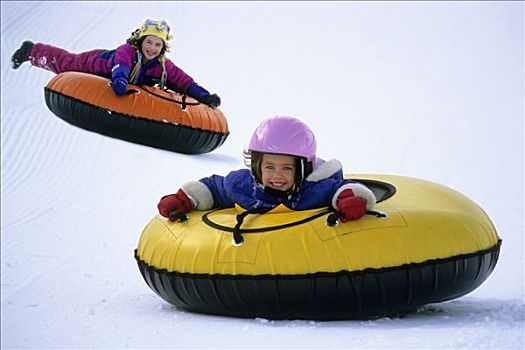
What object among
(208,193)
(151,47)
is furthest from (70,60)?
(208,193)

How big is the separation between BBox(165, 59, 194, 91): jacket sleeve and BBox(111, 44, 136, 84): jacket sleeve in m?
0.49

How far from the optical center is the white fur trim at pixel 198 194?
434 centimetres

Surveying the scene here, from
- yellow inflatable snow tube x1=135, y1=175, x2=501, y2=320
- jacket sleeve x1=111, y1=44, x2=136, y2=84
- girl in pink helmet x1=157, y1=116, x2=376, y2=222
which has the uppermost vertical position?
jacket sleeve x1=111, y1=44, x2=136, y2=84

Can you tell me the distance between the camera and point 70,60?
9234mm

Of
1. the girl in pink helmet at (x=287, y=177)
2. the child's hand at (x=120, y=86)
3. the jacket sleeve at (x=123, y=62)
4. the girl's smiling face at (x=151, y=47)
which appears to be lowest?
the girl in pink helmet at (x=287, y=177)

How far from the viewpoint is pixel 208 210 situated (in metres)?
4.37

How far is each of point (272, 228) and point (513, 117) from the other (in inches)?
307

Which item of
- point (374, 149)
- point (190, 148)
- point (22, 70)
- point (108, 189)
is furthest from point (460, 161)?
point (22, 70)

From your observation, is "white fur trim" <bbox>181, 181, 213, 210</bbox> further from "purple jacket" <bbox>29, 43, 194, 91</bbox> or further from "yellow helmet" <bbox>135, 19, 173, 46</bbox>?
"yellow helmet" <bbox>135, 19, 173, 46</bbox>

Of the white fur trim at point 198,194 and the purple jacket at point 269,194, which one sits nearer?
the purple jacket at point 269,194

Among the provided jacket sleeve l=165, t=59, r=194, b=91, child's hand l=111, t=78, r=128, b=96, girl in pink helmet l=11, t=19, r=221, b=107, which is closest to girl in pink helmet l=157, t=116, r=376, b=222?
child's hand l=111, t=78, r=128, b=96

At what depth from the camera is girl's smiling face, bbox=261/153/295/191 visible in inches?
159

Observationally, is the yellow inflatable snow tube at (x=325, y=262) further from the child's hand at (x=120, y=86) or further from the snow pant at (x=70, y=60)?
the snow pant at (x=70, y=60)

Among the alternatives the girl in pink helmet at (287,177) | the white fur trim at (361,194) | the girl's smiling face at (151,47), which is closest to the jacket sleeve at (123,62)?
the girl's smiling face at (151,47)
